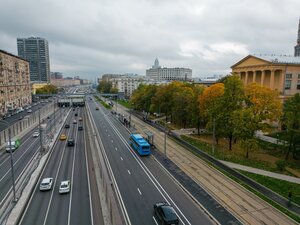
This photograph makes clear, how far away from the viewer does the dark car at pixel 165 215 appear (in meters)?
20.8

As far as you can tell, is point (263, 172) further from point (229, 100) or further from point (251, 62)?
point (251, 62)

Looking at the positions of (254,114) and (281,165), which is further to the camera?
(254,114)

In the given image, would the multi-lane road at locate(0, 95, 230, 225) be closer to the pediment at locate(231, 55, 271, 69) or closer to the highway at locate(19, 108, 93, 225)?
the highway at locate(19, 108, 93, 225)

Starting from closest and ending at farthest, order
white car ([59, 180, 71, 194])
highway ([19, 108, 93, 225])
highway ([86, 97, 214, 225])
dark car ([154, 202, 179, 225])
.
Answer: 1. dark car ([154, 202, 179, 225])
2. highway ([19, 108, 93, 225])
3. highway ([86, 97, 214, 225])
4. white car ([59, 180, 71, 194])

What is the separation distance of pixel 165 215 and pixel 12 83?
10978 cm

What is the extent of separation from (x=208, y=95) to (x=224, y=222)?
33984mm

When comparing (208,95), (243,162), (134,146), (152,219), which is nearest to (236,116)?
(243,162)

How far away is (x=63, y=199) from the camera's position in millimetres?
26594

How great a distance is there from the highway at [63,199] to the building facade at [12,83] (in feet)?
210

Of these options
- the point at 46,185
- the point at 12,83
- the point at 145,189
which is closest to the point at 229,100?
the point at 145,189

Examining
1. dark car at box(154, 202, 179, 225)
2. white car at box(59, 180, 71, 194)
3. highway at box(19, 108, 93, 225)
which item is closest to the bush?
dark car at box(154, 202, 179, 225)

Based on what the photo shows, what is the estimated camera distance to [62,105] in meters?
140

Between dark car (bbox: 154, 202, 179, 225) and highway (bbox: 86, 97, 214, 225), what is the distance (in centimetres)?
80

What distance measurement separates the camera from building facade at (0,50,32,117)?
9430 cm
